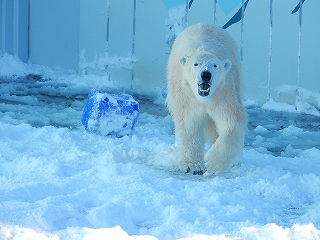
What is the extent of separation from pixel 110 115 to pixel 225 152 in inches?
54.2

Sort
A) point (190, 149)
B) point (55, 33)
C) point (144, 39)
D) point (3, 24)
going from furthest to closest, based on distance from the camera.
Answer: point (3, 24), point (55, 33), point (144, 39), point (190, 149)

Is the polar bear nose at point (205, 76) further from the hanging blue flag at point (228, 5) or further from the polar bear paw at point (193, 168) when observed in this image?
the hanging blue flag at point (228, 5)

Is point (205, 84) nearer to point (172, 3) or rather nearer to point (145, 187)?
point (145, 187)

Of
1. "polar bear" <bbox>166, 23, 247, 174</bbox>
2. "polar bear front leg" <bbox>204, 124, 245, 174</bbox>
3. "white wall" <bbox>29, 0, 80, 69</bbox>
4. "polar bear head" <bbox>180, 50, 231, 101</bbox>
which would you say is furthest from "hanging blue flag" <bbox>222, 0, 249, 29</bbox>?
"polar bear front leg" <bbox>204, 124, 245, 174</bbox>

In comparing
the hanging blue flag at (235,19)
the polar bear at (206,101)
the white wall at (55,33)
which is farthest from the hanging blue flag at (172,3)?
the polar bear at (206,101)

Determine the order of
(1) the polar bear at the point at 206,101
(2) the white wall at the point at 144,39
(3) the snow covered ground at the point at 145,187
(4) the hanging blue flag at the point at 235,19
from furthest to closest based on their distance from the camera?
(4) the hanging blue flag at the point at 235,19
(2) the white wall at the point at 144,39
(1) the polar bear at the point at 206,101
(3) the snow covered ground at the point at 145,187

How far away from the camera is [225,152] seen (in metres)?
3.57

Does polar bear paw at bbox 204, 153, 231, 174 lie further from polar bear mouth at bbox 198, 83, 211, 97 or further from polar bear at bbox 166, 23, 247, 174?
polar bear mouth at bbox 198, 83, 211, 97

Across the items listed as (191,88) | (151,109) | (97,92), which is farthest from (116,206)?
(151,109)

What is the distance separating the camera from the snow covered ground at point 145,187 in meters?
2.43

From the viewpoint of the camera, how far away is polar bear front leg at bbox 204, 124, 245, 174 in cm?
358

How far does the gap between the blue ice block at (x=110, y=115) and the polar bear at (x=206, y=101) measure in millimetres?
729

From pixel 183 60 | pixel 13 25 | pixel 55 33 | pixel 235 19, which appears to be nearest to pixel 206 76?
pixel 183 60

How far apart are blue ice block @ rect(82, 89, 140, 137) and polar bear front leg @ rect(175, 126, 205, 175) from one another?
34.9 inches
